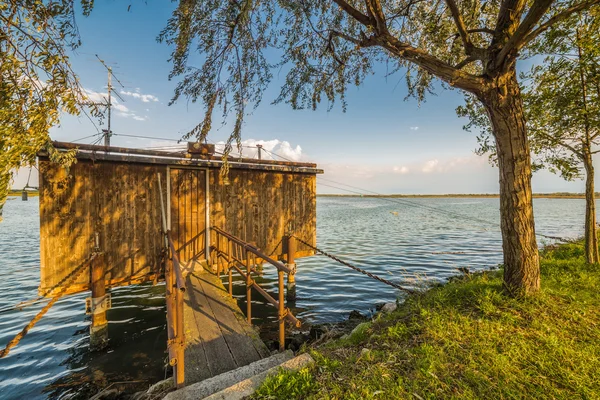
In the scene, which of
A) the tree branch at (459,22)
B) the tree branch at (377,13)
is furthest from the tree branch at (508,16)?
the tree branch at (377,13)

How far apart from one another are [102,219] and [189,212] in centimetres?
212

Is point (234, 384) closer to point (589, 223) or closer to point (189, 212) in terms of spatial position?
point (189, 212)

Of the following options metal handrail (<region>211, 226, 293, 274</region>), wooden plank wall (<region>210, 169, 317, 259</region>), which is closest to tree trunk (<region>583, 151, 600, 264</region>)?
wooden plank wall (<region>210, 169, 317, 259</region>)

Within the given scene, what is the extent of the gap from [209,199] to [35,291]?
320 inches

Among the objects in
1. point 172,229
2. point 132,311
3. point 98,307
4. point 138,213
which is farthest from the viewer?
point 132,311

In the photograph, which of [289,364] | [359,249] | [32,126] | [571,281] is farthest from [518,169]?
[359,249]

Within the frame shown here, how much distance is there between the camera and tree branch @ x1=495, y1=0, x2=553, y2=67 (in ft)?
12.7

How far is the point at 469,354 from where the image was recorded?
11.2ft

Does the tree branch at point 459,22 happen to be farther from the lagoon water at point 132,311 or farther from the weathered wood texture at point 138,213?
the weathered wood texture at point 138,213

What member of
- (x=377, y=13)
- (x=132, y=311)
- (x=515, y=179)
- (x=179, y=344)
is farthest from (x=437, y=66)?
(x=132, y=311)

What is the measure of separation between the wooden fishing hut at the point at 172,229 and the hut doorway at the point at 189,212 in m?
0.03

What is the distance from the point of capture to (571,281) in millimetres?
5746

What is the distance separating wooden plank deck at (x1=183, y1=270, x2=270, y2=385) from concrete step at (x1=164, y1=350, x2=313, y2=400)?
1.76ft

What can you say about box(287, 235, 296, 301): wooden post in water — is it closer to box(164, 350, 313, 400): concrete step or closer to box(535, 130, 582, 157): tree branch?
box(164, 350, 313, 400): concrete step
